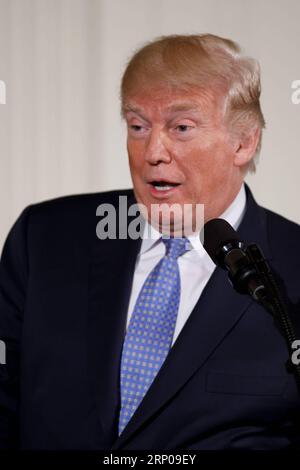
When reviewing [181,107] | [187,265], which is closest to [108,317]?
[187,265]

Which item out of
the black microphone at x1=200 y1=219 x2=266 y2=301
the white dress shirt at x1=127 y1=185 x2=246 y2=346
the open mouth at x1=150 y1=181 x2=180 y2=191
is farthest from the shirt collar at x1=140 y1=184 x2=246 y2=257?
the black microphone at x1=200 y1=219 x2=266 y2=301

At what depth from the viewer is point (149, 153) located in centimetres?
136

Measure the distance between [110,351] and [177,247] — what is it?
8.5 inches

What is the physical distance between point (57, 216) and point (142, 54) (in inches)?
14.3

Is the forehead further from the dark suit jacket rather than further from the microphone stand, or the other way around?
the microphone stand

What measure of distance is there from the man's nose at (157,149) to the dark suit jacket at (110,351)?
0.20 m

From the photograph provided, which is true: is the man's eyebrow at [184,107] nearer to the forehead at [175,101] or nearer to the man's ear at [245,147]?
the forehead at [175,101]

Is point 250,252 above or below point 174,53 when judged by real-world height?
below

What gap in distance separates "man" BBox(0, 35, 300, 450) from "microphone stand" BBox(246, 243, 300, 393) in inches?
14.9

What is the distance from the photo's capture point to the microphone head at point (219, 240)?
3.35ft

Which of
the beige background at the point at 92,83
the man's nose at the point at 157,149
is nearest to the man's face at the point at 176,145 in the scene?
the man's nose at the point at 157,149

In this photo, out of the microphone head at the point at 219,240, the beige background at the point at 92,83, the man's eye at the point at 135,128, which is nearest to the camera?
the microphone head at the point at 219,240
